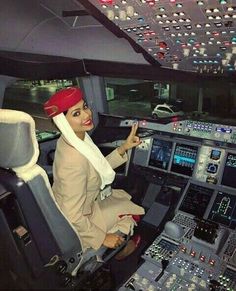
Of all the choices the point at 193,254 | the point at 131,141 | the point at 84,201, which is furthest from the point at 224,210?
the point at 84,201

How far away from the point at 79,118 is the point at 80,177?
1.23 feet

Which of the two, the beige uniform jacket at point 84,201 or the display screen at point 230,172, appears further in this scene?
the display screen at point 230,172

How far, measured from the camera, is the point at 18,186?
1.37m

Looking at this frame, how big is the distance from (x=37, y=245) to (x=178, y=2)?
59.5 inches

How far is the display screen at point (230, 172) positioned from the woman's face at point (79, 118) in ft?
4.22

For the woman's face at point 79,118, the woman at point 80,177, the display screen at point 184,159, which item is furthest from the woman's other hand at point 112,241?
the display screen at point 184,159

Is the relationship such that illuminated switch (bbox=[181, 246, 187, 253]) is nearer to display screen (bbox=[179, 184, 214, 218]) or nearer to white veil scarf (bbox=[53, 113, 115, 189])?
display screen (bbox=[179, 184, 214, 218])

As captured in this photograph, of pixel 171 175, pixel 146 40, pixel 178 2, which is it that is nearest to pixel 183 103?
pixel 171 175

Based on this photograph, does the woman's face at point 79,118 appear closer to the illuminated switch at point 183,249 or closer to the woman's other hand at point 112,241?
the woman's other hand at point 112,241

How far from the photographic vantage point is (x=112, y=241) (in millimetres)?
1814

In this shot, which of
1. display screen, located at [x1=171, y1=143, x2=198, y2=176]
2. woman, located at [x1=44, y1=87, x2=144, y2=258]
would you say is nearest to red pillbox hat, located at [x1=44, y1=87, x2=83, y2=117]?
woman, located at [x1=44, y1=87, x2=144, y2=258]

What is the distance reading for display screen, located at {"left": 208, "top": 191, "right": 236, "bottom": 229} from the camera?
7.55ft

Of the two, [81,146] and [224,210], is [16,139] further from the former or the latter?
[224,210]

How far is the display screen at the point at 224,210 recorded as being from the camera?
230cm
